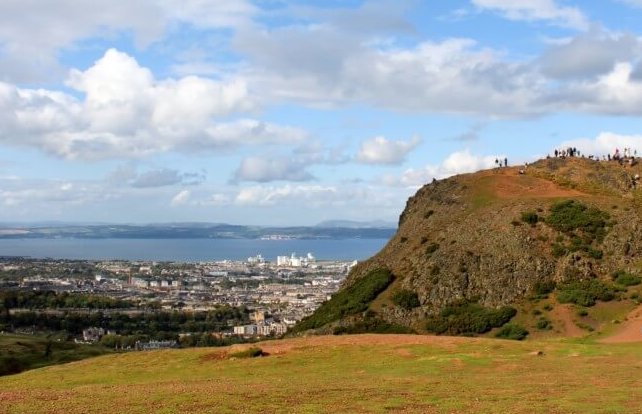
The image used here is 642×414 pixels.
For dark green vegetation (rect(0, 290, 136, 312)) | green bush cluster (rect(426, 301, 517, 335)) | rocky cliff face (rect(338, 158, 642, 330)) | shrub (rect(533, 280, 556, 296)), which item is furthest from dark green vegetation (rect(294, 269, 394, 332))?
dark green vegetation (rect(0, 290, 136, 312))

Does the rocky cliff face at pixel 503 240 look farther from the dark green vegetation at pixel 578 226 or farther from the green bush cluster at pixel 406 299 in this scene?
the green bush cluster at pixel 406 299

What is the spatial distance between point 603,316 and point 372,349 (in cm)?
2466

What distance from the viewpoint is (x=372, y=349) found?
1594 inches

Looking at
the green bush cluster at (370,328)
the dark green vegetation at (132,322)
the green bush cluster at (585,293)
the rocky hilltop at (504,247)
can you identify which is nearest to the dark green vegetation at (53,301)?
the dark green vegetation at (132,322)

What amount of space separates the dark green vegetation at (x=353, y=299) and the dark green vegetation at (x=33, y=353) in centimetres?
2121

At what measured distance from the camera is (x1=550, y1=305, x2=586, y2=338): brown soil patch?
5409 cm

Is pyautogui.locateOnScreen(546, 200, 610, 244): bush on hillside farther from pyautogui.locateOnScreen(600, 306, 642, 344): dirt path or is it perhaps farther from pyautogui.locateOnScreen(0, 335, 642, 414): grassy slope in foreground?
pyautogui.locateOnScreen(0, 335, 642, 414): grassy slope in foreground

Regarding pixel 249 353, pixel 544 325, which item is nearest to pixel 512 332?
pixel 544 325

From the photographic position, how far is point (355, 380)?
3036cm

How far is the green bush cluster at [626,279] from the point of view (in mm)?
60388

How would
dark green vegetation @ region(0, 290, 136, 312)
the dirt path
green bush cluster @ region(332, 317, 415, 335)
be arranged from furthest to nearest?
dark green vegetation @ region(0, 290, 136, 312) → green bush cluster @ region(332, 317, 415, 335) → the dirt path

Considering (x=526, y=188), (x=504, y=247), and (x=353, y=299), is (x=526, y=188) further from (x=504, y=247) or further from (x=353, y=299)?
(x=353, y=299)

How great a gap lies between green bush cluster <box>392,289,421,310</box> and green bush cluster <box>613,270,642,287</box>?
17285mm

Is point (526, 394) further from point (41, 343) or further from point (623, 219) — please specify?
point (41, 343)
